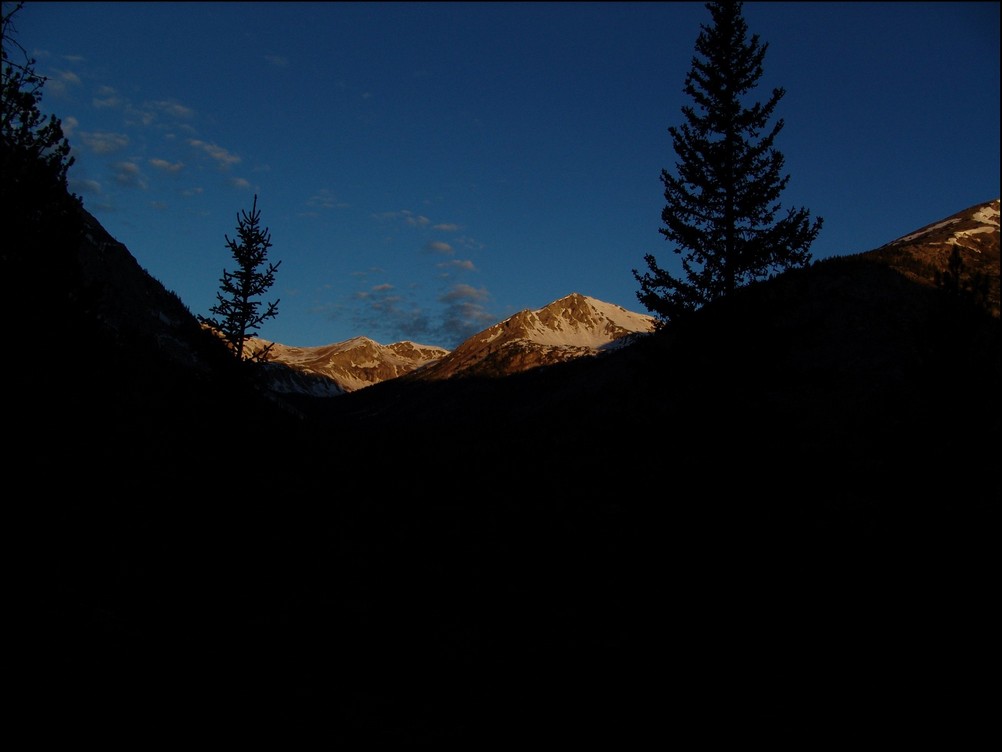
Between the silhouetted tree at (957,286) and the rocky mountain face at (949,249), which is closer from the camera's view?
the silhouetted tree at (957,286)

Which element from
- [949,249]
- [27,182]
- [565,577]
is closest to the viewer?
[27,182]

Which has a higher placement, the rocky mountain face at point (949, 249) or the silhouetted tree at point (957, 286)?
the rocky mountain face at point (949, 249)

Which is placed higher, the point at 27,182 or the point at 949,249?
the point at 949,249

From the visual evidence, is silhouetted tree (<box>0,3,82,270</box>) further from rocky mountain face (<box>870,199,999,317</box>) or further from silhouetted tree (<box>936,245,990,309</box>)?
rocky mountain face (<box>870,199,999,317</box>)

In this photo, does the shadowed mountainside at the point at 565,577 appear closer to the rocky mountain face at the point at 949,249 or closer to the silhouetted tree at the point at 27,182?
the silhouetted tree at the point at 27,182

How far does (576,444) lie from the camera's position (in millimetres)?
54312

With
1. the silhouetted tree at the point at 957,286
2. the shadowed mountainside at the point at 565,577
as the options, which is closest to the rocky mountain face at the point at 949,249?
the shadowed mountainside at the point at 565,577

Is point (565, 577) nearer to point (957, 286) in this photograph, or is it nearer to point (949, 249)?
point (957, 286)

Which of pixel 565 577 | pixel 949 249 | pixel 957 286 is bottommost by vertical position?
pixel 565 577

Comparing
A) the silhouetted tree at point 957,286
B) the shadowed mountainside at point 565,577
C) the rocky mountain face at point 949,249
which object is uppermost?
the rocky mountain face at point 949,249

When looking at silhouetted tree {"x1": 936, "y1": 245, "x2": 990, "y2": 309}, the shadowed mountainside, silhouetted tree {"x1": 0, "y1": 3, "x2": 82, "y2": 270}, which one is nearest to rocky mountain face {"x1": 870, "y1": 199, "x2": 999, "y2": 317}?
the shadowed mountainside

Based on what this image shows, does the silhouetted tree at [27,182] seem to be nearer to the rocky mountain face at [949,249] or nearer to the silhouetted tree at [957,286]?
the silhouetted tree at [957,286]

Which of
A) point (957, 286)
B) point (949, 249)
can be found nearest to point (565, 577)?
point (957, 286)

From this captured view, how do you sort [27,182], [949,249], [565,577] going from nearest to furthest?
[27,182]
[565,577]
[949,249]
